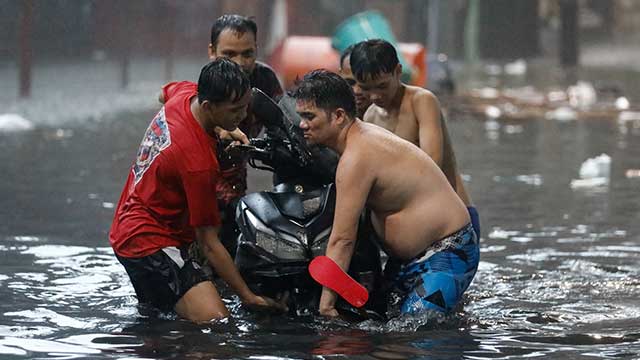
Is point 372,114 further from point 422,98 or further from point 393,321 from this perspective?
point 393,321

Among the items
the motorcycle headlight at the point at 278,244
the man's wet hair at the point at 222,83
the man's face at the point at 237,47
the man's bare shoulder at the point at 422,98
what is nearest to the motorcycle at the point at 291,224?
the motorcycle headlight at the point at 278,244

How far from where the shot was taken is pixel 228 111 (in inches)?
267

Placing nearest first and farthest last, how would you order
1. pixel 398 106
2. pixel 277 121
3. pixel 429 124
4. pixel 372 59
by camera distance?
pixel 277 121 < pixel 372 59 < pixel 429 124 < pixel 398 106

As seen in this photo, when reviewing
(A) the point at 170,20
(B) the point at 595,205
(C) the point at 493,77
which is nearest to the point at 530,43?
(C) the point at 493,77

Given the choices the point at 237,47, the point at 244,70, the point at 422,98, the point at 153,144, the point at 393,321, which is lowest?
the point at 393,321

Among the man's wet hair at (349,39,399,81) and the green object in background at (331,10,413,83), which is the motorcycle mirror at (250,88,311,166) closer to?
the man's wet hair at (349,39,399,81)

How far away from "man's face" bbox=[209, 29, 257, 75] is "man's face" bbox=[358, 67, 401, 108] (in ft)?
2.20

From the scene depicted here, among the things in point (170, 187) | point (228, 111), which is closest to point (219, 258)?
point (170, 187)

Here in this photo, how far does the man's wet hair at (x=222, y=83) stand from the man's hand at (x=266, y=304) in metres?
1.00

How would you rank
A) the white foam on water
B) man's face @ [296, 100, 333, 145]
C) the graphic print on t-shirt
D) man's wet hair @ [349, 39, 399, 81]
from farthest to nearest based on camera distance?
the white foam on water
man's wet hair @ [349, 39, 399, 81]
the graphic print on t-shirt
man's face @ [296, 100, 333, 145]

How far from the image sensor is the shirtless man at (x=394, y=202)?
267 inches

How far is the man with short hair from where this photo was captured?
7.86 meters

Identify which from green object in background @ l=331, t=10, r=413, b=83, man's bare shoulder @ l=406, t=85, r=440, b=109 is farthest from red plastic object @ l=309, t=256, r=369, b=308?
green object in background @ l=331, t=10, r=413, b=83

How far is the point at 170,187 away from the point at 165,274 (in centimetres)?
44
